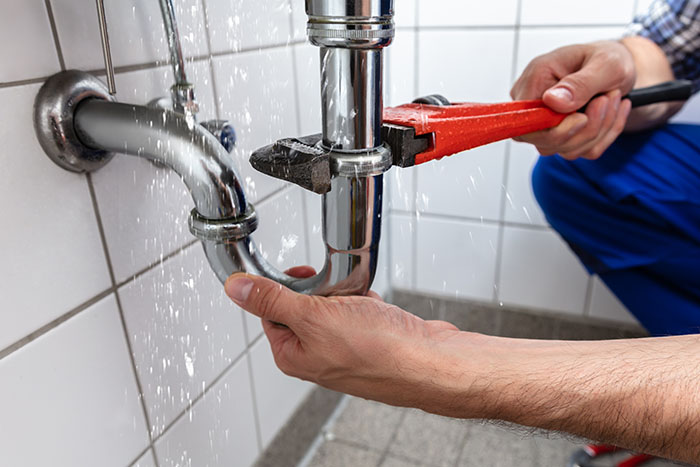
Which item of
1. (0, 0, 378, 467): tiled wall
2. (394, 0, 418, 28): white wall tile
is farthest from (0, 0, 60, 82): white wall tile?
(394, 0, 418, 28): white wall tile

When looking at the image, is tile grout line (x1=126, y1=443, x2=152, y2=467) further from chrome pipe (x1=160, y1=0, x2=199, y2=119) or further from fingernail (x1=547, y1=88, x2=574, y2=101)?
fingernail (x1=547, y1=88, x2=574, y2=101)

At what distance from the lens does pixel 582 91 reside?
57cm

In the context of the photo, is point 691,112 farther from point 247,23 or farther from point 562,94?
point 247,23

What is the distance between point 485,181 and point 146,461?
2.28 feet

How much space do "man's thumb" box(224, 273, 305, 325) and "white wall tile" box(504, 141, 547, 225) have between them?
0.63 m

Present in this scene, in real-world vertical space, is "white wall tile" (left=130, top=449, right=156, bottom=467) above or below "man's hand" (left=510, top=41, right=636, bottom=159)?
below

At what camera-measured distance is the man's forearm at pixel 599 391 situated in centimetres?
37

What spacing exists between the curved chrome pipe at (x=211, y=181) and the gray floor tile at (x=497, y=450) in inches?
23.6

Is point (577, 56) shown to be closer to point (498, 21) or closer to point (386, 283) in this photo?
point (498, 21)

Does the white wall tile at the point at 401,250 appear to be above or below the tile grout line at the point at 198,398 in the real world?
below

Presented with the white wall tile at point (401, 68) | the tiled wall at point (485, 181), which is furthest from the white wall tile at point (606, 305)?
the white wall tile at point (401, 68)

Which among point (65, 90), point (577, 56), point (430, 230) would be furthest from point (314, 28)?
point (430, 230)

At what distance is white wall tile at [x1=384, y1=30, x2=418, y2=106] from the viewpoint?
91 centimetres

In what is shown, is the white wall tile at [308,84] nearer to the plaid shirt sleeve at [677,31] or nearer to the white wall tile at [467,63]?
the white wall tile at [467,63]
